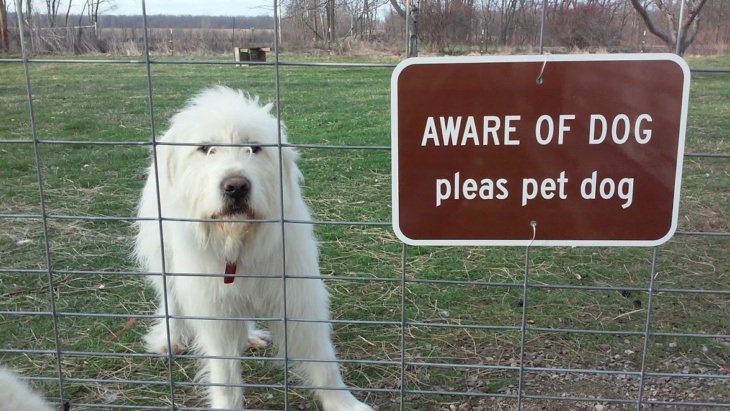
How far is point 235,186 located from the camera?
79.3 inches

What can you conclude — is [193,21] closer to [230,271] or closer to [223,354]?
[230,271]

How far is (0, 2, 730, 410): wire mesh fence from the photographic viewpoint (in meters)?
2.06

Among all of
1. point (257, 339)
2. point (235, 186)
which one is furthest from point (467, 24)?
point (235, 186)

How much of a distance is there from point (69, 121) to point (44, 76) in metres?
8.23

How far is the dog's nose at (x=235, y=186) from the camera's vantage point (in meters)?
2.02

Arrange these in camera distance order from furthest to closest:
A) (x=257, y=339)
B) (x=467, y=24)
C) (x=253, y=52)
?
1. (x=253, y=52)
2. (x=467, y=24)
3. (x=257, y=339)

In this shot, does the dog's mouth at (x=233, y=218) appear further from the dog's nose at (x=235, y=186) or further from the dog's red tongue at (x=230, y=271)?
the dog's red tongue at (x=230, y=271)

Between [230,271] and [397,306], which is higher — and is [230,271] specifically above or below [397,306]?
above

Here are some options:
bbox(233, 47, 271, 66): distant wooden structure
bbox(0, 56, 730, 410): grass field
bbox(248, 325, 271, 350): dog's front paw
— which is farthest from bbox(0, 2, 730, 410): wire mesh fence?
bbox(233, 47, 271, 66): distant wooden structure

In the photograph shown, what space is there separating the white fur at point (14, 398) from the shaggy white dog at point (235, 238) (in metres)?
0.47

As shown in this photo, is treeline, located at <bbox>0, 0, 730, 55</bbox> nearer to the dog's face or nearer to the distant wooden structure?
the distant wooden structure

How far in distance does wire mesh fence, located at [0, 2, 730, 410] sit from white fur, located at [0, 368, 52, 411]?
298 mm

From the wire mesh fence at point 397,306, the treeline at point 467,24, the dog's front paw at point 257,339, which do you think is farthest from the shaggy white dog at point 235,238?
the dog's front paw at point 257,339

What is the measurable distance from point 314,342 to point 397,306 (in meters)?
1.06
